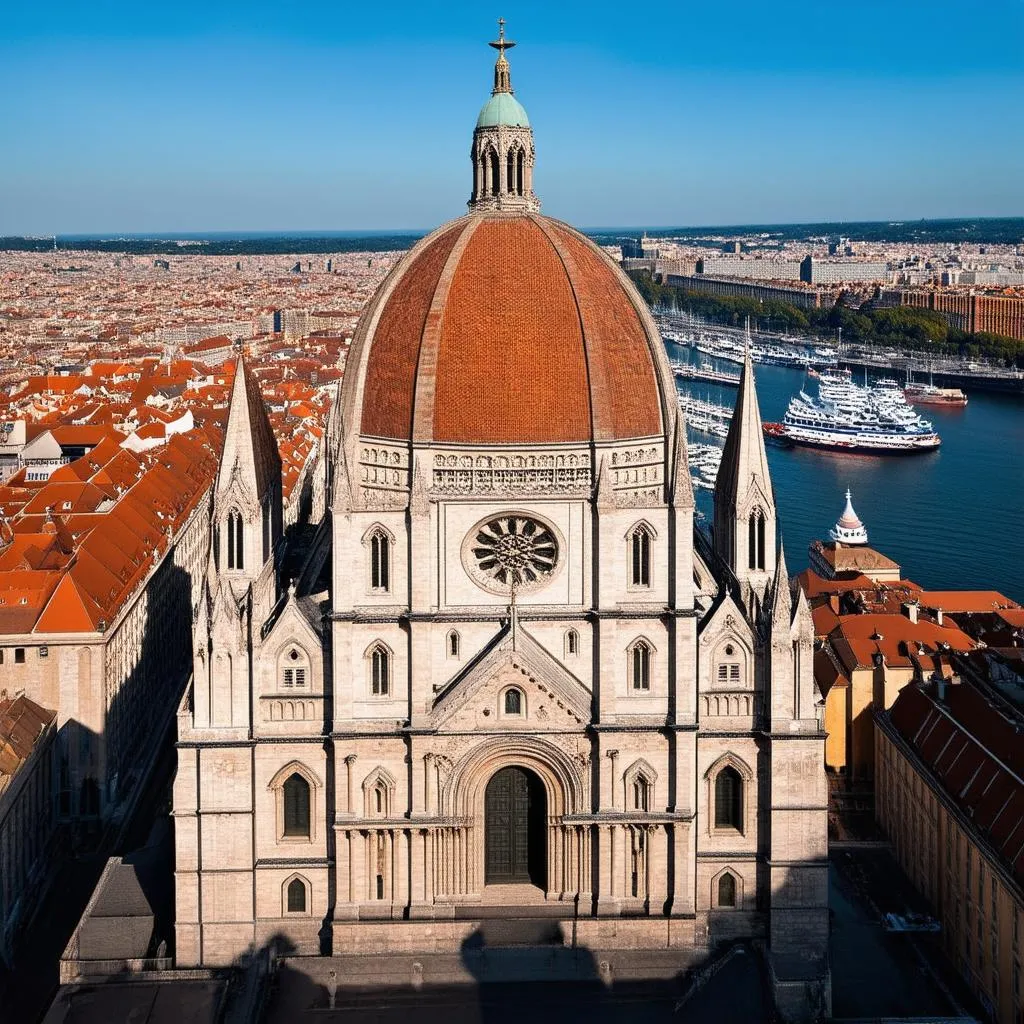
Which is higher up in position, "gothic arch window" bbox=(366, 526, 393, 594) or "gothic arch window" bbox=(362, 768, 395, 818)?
"gothic arch window" bbox=(366, 526, 393, 594)

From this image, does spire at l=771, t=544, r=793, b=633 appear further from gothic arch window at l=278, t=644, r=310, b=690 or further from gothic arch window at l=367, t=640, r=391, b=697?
gothic arch window at l=278, t=644, r=310, b=690

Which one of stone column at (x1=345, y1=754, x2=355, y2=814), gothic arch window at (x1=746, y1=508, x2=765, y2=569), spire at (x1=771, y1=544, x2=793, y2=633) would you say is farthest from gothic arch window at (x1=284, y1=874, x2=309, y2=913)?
gothic arch window at (x1=746, y1=508, x2=765, y2=569)

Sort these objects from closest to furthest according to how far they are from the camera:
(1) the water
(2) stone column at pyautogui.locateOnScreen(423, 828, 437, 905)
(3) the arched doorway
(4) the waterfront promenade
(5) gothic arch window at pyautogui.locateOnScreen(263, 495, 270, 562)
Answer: (2) stone column at pyautogui.locateOnScreen(423, 828, 437, 905), (3) the arched doorway, (5) gothic arch window at pyautogui.locateOnScreen(263, 495, 270, 562), (1) the water, (4) the waterfront promenade

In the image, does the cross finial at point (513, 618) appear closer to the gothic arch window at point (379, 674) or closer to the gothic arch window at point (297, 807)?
the gothic arch window at point (379, 674)

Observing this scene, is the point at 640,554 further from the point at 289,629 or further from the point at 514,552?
the point at 289,629

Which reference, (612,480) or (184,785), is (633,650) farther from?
(184,785)

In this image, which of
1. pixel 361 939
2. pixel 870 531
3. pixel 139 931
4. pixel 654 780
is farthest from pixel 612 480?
pixel 870 531

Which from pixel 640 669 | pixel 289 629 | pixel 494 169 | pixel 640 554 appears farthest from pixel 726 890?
pixel 494 169
